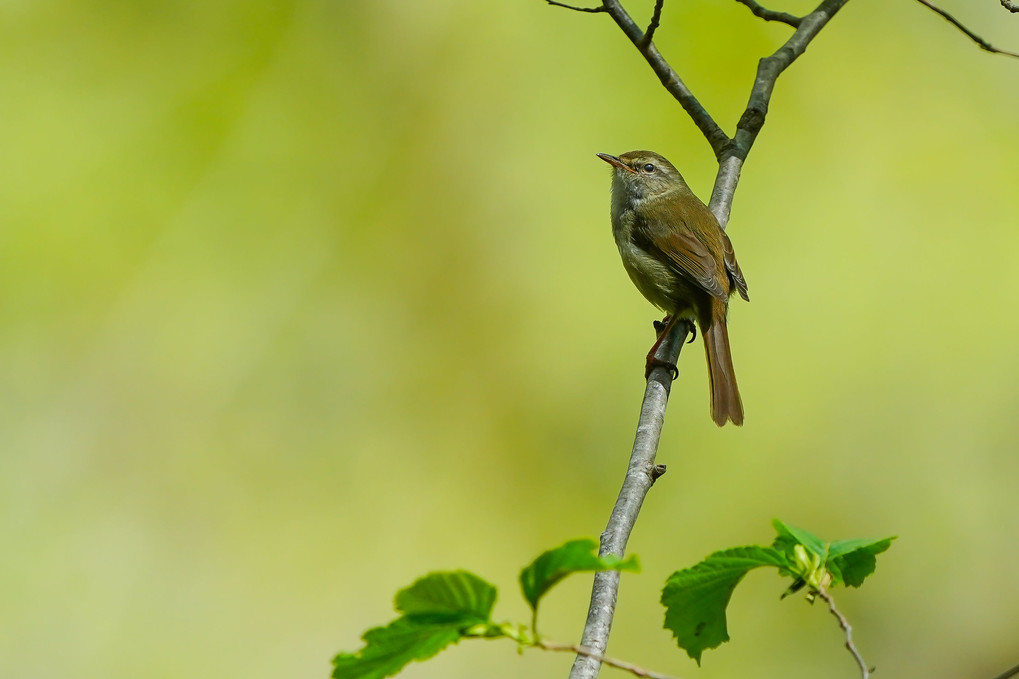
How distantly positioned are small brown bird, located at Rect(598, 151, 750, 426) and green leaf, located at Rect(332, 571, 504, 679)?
2.63 m

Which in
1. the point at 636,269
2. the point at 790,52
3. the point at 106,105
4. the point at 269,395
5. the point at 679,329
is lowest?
the point at 679,329

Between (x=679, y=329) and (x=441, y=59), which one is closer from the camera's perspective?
(x=679, y=329)

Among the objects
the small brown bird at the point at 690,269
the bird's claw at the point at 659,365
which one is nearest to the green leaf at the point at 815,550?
the bird's claw at the point at 659,365

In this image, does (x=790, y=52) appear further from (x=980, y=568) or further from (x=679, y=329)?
(x=980, y=568)

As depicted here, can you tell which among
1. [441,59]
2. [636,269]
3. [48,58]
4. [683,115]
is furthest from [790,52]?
[48,58]

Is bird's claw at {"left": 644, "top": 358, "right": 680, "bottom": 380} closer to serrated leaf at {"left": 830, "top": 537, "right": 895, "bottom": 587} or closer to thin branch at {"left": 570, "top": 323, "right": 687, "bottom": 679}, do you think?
thin branch at {"left": 570, "top": 323, "right": 687, "bottom": 679}

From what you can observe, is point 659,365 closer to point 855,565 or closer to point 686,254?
point 686,254

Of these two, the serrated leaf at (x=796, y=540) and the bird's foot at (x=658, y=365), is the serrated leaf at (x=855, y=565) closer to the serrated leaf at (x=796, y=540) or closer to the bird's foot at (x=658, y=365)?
Answer: the serrated leaf at (x=796, y=540)

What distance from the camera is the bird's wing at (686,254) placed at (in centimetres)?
390

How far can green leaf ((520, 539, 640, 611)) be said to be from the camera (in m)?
1.05

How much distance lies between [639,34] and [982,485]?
3500 millimetres

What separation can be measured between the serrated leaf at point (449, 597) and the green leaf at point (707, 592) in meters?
0.46

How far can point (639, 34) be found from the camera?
362cm

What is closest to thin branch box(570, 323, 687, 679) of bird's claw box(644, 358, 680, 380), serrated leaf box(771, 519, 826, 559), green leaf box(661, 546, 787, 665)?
bird's claw box(644, 358, 680, 380)
